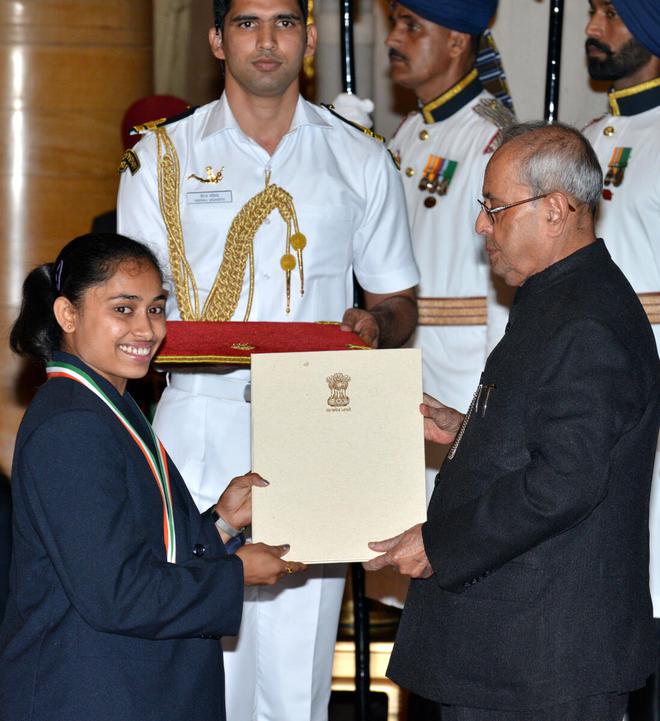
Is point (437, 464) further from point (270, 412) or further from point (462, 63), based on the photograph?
point (270, 412)

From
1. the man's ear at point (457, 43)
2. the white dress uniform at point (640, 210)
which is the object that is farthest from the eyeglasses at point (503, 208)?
the man's ear at point (457, 43)

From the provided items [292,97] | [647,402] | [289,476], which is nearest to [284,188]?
[292,97]

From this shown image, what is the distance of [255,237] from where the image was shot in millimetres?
3740

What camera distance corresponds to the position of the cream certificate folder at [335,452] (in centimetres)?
303

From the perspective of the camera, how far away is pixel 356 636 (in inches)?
→ 172

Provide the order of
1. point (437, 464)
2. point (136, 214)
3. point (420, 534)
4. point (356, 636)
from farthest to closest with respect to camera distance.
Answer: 1. point (437, 464)
2. point (356, 636)
3. point (136, 214)
4. point (420, 534)

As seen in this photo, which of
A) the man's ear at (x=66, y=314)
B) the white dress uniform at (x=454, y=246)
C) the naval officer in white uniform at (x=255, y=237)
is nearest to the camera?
the man's ear at (x=66, y=314)

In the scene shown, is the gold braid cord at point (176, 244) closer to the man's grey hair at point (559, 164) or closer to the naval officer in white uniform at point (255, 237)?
the naval officer in white uniform at point (255, 237)

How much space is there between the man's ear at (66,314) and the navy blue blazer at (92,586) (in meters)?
0.07

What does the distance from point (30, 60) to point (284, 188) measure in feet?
7.05

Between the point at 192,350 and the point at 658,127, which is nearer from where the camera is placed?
the point at 192,350

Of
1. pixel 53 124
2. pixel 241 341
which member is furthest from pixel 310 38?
pixel 53 124

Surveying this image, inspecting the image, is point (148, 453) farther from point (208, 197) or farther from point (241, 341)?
point (208, 197)

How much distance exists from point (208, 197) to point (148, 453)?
1.14 meters
